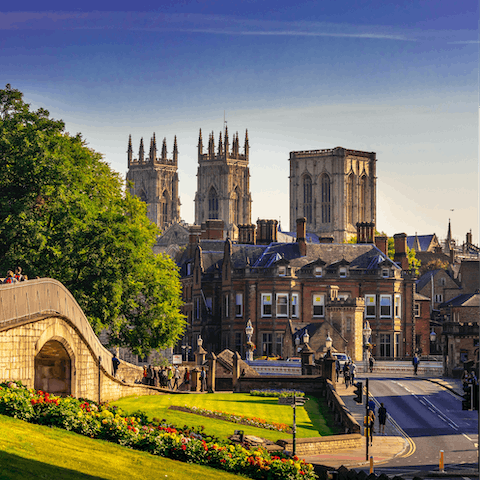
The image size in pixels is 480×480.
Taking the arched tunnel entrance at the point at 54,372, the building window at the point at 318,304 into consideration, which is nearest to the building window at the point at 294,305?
the building window at the point at 318,304

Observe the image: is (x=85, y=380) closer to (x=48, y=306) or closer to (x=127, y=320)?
(x=48, y=306)

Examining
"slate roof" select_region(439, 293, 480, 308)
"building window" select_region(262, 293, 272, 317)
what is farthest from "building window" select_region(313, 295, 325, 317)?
"slate roof" select_region(439, 293, 480, 308)

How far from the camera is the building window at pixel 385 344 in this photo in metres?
83.1

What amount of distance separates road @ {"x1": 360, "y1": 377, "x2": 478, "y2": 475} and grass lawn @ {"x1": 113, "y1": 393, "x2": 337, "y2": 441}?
172 inches

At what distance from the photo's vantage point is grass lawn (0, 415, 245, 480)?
17.8 metres

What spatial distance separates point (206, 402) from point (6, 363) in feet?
73.7

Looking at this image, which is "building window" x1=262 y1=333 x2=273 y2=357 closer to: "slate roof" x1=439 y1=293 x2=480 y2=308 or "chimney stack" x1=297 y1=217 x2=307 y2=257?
"chimney stack" x1=297 y1=217 x2=307 y2=257

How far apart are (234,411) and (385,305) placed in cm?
4218

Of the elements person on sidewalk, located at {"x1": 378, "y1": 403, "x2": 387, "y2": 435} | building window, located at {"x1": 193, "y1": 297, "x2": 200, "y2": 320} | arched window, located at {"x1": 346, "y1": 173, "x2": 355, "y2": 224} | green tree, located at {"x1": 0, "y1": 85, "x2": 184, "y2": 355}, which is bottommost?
person on sidewalk, located at {"x1": 378, "y1": 403, "x2": 387, "y2": 435}

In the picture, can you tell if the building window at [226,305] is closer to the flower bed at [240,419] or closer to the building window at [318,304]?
the building window at [318,304]

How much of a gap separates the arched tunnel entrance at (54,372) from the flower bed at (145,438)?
503 cm

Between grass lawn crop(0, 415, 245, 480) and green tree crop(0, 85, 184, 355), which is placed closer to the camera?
grass lawn crop(0, 415, 245, 480)

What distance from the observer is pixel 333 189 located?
173m

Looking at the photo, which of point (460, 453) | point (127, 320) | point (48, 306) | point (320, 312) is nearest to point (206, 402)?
point (127, 320)
